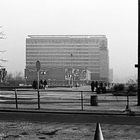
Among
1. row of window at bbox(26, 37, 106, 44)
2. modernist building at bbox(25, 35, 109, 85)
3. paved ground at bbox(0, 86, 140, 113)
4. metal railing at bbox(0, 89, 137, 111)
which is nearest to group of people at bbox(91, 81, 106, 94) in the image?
paved ground at bbox(0, 86, 140, 113)

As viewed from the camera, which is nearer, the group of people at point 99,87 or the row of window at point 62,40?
the group of people at point 99,87

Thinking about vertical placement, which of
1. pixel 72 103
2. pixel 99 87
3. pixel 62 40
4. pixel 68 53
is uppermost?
pixel 62 40

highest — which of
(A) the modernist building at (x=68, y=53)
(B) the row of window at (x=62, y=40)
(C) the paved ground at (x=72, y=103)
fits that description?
(B) the row of window at (x=62, y=40)

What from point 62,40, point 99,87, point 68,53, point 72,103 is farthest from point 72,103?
point 62,40

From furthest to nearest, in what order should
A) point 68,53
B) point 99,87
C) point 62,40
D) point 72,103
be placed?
point 62,40, point 68,53, point 99,87, point 72,103

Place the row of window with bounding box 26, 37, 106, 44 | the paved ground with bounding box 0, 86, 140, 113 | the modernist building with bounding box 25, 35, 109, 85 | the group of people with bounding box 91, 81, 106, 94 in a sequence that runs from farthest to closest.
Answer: the row of window with bounding box 26, 37, 106, 44
the modernist building with bounding box 25, 35, 109, 85
the group of people with bounding box 91, 81, 106, 94
the paved ground with bounding box 0, 86, 140, 113

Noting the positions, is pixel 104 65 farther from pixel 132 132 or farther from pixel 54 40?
pixel 132 132

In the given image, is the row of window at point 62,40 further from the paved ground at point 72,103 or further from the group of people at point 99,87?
the paved ground at point 72,103

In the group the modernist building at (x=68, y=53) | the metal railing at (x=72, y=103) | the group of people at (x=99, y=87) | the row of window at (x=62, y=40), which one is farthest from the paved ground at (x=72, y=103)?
the row of window at (x=62, y=40)

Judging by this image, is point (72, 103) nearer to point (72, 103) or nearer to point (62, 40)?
point (72, 103)

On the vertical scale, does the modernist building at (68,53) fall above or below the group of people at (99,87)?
above

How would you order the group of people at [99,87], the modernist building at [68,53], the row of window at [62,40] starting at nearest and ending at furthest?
the group of people at [99,87] → the modernist building at [68,53] → the row of window at [62,40]

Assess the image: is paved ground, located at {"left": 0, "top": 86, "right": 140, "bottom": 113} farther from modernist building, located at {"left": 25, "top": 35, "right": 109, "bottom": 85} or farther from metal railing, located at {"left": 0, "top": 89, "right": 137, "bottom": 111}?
modernist building, located at {"left": 25, "top": 35, "right": 109, "bottom": 85}

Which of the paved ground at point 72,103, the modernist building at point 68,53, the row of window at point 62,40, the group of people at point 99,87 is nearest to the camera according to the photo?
the paved ground at point 72,103
